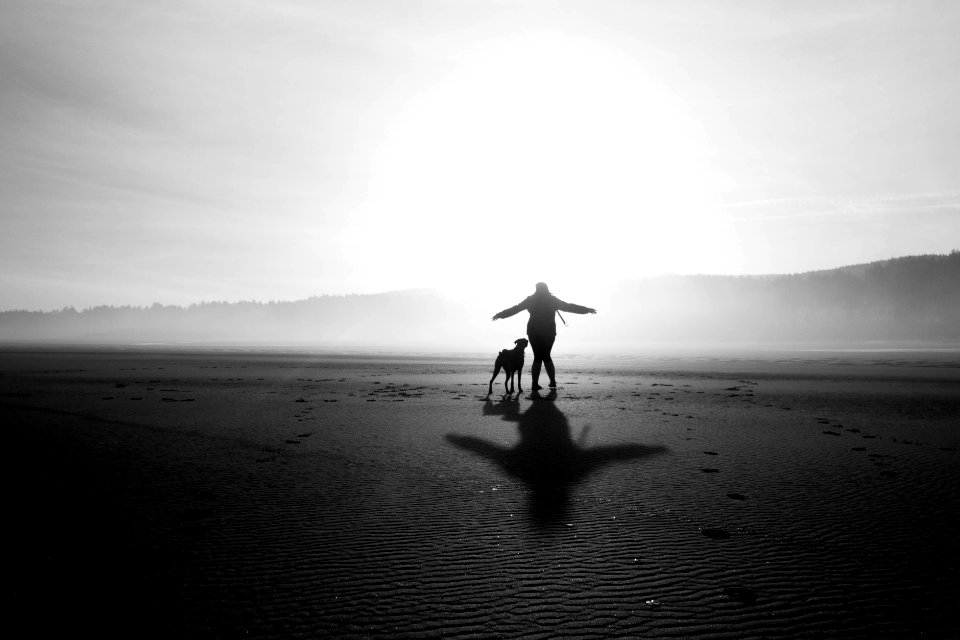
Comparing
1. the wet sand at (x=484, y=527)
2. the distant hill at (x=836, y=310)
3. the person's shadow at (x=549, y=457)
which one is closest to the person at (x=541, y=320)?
the person's shadow at (x=549, y=457)

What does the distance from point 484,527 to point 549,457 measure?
110 inches

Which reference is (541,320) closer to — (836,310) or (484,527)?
(484,527)

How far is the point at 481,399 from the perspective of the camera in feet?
45.5

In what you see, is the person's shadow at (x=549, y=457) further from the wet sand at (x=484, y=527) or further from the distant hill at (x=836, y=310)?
the distant hill at (x=836, y=310)

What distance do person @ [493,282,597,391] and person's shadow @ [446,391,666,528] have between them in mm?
4493

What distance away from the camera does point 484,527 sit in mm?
4594

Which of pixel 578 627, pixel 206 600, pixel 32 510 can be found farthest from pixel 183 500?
pixel 578 627

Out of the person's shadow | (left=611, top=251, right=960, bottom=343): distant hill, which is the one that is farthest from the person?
(left=611, top=251, right=960, bottom=343): distant hill

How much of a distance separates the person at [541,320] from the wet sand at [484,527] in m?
4.88

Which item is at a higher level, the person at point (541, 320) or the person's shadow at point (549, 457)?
the person at point (541, 320)

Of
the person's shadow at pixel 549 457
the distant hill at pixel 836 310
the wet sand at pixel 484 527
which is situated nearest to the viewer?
the wet sand at pixel 484 527

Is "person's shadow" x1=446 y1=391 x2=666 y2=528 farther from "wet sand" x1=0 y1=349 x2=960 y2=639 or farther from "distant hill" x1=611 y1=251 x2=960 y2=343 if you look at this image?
"distant hill" x1=611 y1=251 x2=960 y2=343

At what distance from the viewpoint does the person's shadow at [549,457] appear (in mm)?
5344

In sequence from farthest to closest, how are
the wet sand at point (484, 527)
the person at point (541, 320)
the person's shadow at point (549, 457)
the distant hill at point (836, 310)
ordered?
the distant hill at point (836, 310) < the person at point (541, 320) < the person's shadow at point (549, 457) < the wet sand at point (484, 527)
